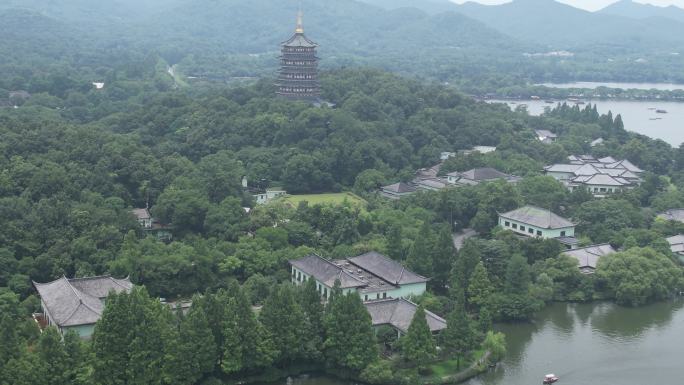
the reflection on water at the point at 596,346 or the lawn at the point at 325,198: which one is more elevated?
the lawn at the point at 325,198

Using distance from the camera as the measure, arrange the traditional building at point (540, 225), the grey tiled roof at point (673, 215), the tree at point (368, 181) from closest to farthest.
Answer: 1. the traditional building at point (540, 225)
2. the grey tiled roof at point (673, 215)
3. the tree at point (368, 181)

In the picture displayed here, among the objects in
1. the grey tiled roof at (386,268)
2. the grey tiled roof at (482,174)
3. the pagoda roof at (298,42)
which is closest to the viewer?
the grey tiled roof at (386,268)

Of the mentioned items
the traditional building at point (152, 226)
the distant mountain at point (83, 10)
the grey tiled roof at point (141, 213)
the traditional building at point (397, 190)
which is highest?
the distant mountain at point (83, 10)

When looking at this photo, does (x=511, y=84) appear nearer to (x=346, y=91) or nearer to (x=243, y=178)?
(x=346, y=91)

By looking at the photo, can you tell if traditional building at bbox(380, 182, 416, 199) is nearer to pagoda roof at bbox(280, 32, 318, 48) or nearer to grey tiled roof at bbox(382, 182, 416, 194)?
grey tiled roof at bbox(382, 182, 416, 194)

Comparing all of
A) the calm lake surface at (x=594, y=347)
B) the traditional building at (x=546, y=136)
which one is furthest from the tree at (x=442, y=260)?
the traditional building at (x=546, y=136)

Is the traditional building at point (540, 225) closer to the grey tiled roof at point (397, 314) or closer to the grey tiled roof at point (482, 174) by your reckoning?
the grey tiled roof at point (482, 174)

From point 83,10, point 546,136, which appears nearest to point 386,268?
point 546,136

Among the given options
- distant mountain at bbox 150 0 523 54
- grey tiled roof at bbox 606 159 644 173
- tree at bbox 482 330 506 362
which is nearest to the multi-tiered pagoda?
grey tiled roof at bbox 606 159 644 173

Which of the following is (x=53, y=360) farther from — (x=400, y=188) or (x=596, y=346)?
(x=400, y=188)
